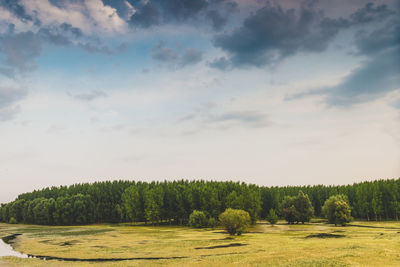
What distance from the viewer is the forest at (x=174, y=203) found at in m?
138

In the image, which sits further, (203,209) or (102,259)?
(203,209)

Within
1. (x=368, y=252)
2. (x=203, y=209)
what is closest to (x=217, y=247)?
(x=368, y=252)

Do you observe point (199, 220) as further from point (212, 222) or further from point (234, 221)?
point (234, 221)

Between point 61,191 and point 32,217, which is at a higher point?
point 61,191

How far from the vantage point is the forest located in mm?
137500

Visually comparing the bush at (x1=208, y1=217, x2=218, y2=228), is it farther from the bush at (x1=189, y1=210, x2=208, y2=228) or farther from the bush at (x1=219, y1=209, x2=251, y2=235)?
the bush at (x1=219, y1=209, x2=251, y2=235)

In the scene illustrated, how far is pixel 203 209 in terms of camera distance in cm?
13388

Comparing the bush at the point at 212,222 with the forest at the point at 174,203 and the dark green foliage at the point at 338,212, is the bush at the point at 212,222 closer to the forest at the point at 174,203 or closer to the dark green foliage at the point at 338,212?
the forest at the point at 174,203

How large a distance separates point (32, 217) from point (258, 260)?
167 metres

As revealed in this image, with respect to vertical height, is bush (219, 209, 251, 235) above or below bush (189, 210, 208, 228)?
above

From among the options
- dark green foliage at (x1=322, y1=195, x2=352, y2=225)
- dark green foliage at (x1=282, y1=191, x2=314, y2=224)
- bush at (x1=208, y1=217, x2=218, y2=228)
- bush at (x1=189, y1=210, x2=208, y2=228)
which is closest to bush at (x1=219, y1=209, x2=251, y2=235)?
bush at (x1=208, y1=217, x2=218, y2=228)

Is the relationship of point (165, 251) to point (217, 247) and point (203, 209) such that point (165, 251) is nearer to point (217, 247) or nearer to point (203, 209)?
point (217, 247)

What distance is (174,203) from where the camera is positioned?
5669 inches

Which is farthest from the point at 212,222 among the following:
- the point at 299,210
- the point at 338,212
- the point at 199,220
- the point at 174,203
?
the point at 338,212
